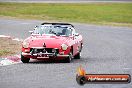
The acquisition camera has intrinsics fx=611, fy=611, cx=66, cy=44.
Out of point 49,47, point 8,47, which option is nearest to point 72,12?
point 8,47

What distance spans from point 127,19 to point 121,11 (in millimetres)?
6701

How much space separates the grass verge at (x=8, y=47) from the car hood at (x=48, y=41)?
2323 millimetres

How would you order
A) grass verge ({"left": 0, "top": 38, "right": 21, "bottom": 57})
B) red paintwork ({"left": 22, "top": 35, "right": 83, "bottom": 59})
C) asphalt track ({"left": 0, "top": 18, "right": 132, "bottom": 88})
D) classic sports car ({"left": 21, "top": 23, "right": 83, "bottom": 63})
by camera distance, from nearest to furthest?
asphalt track ({"left": 0, "top": 18, "right": 132, "bottom": 88})
classic sports car ({"left": 21, "top": 23, "right": 83, "bottom": 63})
red paintwork ({"left": 22, "top": 35, "right": 83, "bottom": 59})
grass verge ({"left": 0, "top": 38, "right": 21, "bottom": 57})

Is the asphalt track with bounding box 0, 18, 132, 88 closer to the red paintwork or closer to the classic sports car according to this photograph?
the classic sports car

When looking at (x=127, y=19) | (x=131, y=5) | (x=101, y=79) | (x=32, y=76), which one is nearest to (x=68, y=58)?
(x=32, y=76)

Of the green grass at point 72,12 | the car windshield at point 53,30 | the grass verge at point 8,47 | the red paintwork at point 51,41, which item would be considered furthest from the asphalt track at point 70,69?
the green grass at point 72,12

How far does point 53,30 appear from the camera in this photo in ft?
64.1

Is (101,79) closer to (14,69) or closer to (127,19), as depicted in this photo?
(14,69)

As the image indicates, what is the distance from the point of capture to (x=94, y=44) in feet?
90.5

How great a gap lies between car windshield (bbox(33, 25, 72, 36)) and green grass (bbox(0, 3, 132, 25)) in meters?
26.7

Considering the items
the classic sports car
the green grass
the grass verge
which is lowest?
the green grass

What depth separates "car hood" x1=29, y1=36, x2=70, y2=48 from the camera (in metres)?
18.0

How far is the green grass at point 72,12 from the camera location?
49281 mm

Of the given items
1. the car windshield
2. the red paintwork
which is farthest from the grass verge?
the red paintwork
